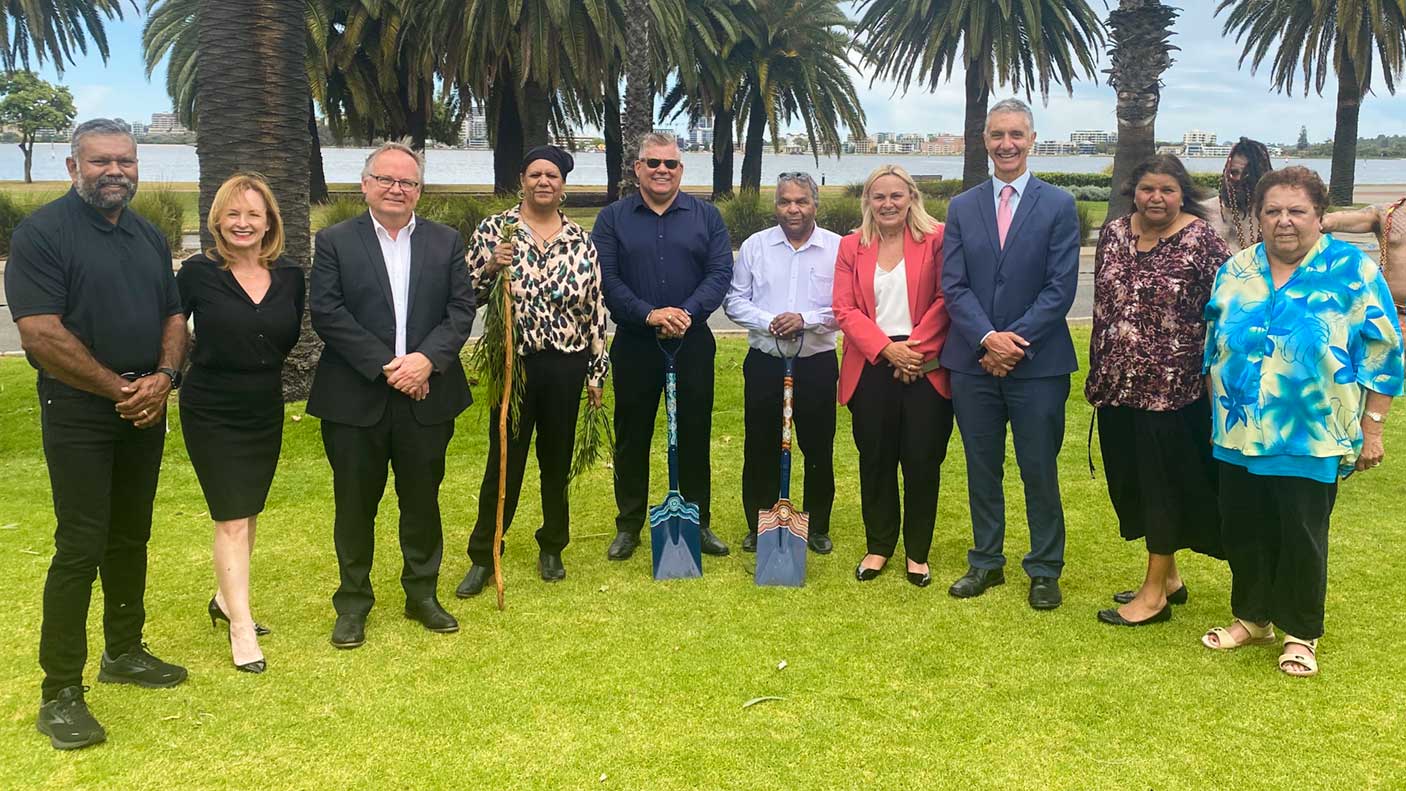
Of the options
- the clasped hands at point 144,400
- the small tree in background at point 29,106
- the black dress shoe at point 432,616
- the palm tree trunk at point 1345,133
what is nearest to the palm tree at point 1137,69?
the black dress shoe at point 432,616

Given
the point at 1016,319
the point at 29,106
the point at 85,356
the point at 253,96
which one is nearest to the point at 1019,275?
the point at 1016,319

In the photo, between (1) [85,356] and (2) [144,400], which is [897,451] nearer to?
(2) [144,400]

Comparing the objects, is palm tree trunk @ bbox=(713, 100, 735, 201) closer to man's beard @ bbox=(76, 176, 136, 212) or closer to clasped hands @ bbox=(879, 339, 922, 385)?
clasped hands @ bbox=(879, 339, 922, 385)

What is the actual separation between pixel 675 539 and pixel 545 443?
0.80 m

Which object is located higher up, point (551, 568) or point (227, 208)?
point (227, 208)

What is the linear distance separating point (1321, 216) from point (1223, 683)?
1773 millimetres

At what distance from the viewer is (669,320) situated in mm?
5234

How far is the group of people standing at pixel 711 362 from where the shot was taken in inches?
146

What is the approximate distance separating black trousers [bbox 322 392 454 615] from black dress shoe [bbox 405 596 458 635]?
0.04 meters

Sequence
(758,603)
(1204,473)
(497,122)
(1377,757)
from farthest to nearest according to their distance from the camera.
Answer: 1. (497,122)
2. (758,603)
3. (1204,473)
4. (1377,757)

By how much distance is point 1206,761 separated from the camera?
345cm

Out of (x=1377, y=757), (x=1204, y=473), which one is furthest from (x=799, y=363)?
(x=1377, y=757)

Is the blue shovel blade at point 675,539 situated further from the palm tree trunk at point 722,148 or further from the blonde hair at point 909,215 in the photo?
the palm tree trunk at point 722,148

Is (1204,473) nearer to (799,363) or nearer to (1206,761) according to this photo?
(1206,761)
